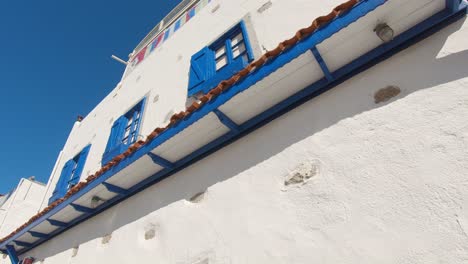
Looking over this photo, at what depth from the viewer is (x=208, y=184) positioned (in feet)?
12.5

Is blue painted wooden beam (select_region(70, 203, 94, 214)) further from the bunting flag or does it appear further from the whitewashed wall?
the whitewashed wall

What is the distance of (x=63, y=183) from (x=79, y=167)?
79 cm

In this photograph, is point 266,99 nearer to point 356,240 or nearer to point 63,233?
point 356,240

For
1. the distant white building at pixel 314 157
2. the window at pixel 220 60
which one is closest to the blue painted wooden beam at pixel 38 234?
the distant white building at pixel 314 157

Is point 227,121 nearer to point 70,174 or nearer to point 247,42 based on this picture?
point 247,42

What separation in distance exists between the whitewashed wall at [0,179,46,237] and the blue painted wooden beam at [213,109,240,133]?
37.0 feet

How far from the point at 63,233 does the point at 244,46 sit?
5300mm

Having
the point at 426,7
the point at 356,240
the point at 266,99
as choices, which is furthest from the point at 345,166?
the point at 426,7

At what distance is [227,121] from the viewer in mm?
3693

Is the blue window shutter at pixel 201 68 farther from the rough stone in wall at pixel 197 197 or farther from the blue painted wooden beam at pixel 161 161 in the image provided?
the rough stone in wall at pixel 197 197

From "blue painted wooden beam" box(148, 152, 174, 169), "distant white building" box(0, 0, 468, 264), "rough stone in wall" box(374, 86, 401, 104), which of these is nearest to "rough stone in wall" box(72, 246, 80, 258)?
"distant white building" box(0, 0, 468, 264)

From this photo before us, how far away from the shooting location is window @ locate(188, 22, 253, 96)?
493cm

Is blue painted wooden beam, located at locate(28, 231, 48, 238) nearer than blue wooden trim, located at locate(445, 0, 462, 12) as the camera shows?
No

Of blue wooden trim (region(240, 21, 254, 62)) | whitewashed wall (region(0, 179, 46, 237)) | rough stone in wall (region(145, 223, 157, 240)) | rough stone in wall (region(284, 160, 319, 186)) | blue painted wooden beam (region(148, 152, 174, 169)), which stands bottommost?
rough stone in wall (region(284, 160, 319, 186))
